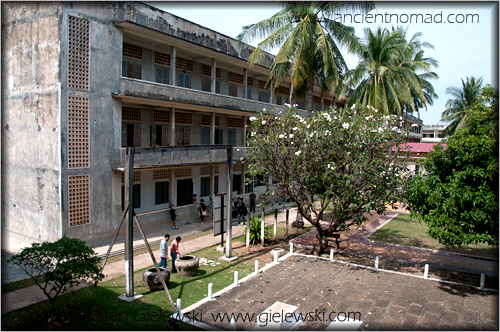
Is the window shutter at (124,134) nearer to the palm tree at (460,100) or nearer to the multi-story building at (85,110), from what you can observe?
the multi-story building at (85,110)

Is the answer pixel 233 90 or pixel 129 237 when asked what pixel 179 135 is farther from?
pixel 129 237

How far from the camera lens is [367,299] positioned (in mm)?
9188

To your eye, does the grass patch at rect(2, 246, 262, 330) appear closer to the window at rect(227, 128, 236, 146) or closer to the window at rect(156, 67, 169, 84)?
the window at rect(156, 67, 169, 84)

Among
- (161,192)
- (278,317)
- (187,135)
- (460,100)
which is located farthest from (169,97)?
(460,100)

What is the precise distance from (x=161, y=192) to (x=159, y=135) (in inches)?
123

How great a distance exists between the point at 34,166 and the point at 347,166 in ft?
40.5

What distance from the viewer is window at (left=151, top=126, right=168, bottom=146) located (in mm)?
19469

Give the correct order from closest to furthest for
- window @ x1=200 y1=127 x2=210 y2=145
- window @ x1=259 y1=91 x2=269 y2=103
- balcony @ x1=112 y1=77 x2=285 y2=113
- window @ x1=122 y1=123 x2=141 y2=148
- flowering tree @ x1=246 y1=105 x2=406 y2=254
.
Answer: flowering tree @ x1=246 y1=105 x2=406 y2=254 < balcony @ x1=112 y1=77 x2=285 y2=113 < window @ x1=122 y1=123 x2=141 y2=148 < window @ x1=200 y1=127 x2=210 y2=145 < window @ x1=259 y1=91 x2=269 y2=103

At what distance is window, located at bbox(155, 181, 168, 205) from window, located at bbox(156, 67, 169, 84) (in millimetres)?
5554

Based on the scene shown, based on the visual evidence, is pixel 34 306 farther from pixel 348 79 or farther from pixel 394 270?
pixel 348 79

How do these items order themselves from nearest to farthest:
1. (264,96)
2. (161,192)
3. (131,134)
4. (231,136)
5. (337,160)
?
1. (337,160)
2. (131,134)
3. (161,192)
4. (231,136)
5. (264,96)

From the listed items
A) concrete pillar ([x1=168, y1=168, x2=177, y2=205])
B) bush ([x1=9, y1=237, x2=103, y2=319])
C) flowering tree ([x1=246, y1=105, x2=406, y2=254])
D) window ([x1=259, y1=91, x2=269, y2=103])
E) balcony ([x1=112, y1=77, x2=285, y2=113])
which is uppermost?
window ([x1=259, y1=91, x2=269, y2=103])

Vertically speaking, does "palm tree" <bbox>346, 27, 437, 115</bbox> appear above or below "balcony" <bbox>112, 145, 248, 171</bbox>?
above

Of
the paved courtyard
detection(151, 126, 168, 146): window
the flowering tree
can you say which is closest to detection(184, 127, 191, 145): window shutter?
detection(151, 126, 168, 146): window
